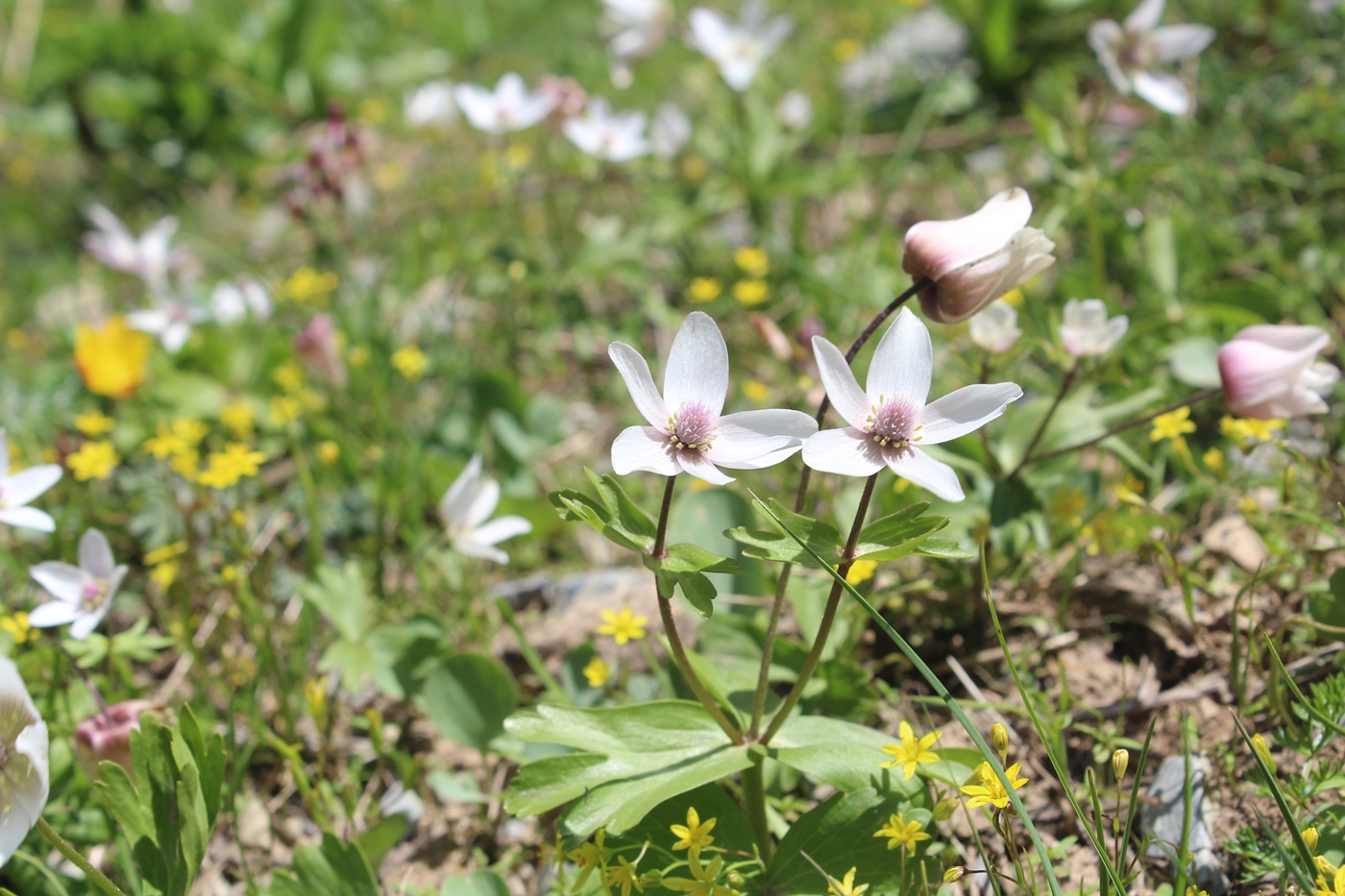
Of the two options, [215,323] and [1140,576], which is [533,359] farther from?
[1140,576]

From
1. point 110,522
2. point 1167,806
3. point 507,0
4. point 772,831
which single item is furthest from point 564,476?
point 507,0

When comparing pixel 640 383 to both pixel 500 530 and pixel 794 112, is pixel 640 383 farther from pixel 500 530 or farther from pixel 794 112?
pixel 794 112

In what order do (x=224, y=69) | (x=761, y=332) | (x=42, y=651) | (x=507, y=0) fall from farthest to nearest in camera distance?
1. (x=507, y=0)
2. (x=224, y=69)
3. (x=761, y=332)
4. (x=42, y=651)

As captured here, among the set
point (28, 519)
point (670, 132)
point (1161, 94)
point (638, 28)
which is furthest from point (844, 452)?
point (638, 28)

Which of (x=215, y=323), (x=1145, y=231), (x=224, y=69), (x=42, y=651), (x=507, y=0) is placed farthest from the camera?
(x=507, y=0)

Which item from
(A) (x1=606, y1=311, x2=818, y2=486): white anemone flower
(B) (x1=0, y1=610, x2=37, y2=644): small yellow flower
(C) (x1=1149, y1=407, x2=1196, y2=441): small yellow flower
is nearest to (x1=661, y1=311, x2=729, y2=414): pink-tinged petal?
(A) (x1=606, y1=311, x2=818, y2=486): white anemone flower

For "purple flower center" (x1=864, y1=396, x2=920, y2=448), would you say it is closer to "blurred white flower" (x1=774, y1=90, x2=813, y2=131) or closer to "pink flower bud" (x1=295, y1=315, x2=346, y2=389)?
"pink flower bud" (x1=295, y1=315, x2=346, y2=389)
